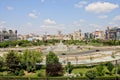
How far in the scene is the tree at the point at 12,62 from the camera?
4475cm

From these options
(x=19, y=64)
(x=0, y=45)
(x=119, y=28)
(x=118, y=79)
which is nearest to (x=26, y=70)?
(x=19, y=64)

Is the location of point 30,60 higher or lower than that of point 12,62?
higher

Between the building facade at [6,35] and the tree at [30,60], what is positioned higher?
the building facade at [6,35]

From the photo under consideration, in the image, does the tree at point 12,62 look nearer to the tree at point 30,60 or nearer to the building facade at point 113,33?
the tree at point 30,60

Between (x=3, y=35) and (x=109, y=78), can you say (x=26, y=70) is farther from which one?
(x=3, y=35)

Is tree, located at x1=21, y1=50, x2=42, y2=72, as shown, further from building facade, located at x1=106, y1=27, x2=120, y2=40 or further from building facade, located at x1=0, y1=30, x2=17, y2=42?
building facade, located at x1=106, y1=27, x2=120, y2=40

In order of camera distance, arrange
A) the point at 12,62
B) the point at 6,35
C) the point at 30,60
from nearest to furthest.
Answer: the point at 12,62, the point at 30,60, the point at 6,35

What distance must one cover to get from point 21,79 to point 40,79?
2.69m

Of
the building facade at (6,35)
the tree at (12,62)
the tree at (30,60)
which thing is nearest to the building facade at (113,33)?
the building facade at (6,35)

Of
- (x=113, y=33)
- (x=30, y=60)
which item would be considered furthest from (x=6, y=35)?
(x=30, y=60)

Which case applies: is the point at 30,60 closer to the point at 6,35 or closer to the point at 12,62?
the point at 12,62

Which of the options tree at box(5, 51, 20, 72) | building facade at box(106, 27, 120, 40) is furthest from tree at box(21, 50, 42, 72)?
→ building facade at box(106, 27, 120, 40)

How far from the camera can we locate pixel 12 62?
147 feet

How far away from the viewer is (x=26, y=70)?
148ft
